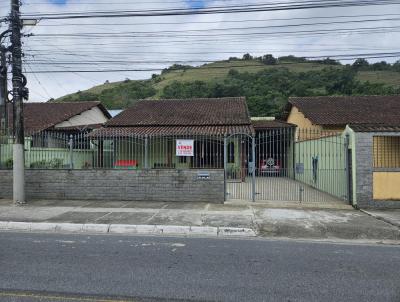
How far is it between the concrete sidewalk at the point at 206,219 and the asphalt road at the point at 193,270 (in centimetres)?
96

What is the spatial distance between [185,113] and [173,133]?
4975 mm

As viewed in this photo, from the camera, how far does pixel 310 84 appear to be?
43.3m

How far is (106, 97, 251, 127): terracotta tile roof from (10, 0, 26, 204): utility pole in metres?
11.3

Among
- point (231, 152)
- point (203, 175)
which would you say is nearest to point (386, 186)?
point (203, 175)

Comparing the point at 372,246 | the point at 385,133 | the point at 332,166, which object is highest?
the point at 385,133

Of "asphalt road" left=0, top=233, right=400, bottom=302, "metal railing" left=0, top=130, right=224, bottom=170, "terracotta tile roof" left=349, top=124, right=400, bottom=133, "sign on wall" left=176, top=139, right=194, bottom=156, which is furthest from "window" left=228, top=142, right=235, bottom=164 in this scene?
"asphalt road" left=0, top=233, right=400, bottom=302

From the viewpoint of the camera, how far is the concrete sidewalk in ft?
28.6

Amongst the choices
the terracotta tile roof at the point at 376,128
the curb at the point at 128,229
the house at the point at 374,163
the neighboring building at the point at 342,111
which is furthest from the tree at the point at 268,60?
the curb at the point at 128,229

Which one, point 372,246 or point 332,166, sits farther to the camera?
point 332,166

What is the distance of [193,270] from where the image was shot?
5641 millimetres

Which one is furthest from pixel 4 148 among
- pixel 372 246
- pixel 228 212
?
pixel 372 246

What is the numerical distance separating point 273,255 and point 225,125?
16.0 m

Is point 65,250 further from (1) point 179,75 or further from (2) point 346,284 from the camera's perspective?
(1) point 179,75

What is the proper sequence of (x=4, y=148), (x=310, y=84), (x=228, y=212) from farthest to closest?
(x=310, y=84) → (x=4, y=148) → (x=228, y=212)
